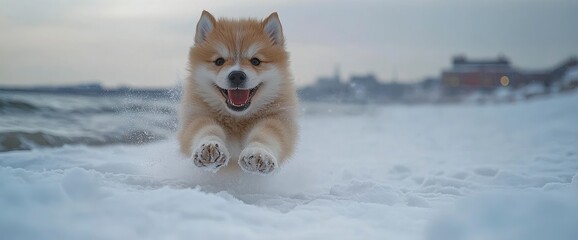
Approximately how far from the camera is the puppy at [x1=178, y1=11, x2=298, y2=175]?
3.66 metres

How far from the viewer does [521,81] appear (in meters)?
55.7

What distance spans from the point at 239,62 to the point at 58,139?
190 inches

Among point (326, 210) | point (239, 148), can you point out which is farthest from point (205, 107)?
point (326, 210)

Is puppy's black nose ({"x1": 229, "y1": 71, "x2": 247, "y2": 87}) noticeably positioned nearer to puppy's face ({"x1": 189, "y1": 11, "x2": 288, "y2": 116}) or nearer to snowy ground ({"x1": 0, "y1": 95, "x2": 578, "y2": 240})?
puppy's face ({"x1": 189, "y1": 11, "x2": 288, "y2": 116})

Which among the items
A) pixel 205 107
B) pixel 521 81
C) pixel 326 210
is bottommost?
pixel 326 210

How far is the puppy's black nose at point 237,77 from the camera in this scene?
363cm

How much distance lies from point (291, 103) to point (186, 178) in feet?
Result: 3.39

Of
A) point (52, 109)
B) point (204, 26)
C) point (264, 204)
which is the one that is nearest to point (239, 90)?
point (204, 26)

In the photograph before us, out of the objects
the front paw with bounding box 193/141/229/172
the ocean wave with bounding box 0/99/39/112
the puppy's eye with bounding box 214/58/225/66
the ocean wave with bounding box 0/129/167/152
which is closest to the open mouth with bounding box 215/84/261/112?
the puppy's eye with bounding box 214/58/225/66

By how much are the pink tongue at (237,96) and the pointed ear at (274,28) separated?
61 cm

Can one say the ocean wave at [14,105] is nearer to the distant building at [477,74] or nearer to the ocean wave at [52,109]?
the ocean wave at [52,109]

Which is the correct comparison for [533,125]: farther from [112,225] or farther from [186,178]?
[112,225]

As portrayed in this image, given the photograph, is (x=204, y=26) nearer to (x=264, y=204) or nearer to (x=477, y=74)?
(x=264, y=204)

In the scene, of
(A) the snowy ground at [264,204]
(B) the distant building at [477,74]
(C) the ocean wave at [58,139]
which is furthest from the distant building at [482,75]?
(A) the snowy ground at [264,204]
